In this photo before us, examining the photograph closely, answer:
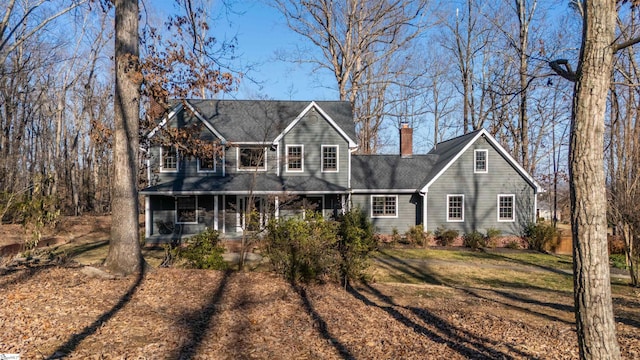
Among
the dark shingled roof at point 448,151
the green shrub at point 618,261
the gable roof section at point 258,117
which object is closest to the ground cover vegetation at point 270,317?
the green shrub at point 618,261

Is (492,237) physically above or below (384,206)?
below

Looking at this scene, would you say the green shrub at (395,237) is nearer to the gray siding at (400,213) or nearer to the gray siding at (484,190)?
the gray siding at (400,213)

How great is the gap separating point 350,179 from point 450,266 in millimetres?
8024

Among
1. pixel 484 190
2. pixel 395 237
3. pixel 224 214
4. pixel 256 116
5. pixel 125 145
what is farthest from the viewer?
pixel 256 116

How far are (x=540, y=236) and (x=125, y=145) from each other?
20307 mm

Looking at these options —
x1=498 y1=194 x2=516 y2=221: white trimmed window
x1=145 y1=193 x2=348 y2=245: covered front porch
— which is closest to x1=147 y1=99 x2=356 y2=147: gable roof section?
x1=145 y1=193 x2=348 y2=245: covered front porch

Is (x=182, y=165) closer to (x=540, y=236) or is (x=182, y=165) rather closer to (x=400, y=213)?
(x=400, y=213)

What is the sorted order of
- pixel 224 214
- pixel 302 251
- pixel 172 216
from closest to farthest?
pixel 302 251 → pixel 224 214 → pixel 172 216

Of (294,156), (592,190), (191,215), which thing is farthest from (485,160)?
(592,190)

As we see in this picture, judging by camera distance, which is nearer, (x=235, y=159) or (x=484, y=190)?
(x=235, y=159)

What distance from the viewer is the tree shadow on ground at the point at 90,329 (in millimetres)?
4562

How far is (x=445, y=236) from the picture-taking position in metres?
21.0

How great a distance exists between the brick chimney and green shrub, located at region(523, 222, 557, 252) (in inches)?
323

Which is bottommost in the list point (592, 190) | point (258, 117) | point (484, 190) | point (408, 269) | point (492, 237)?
point (408, 269)
